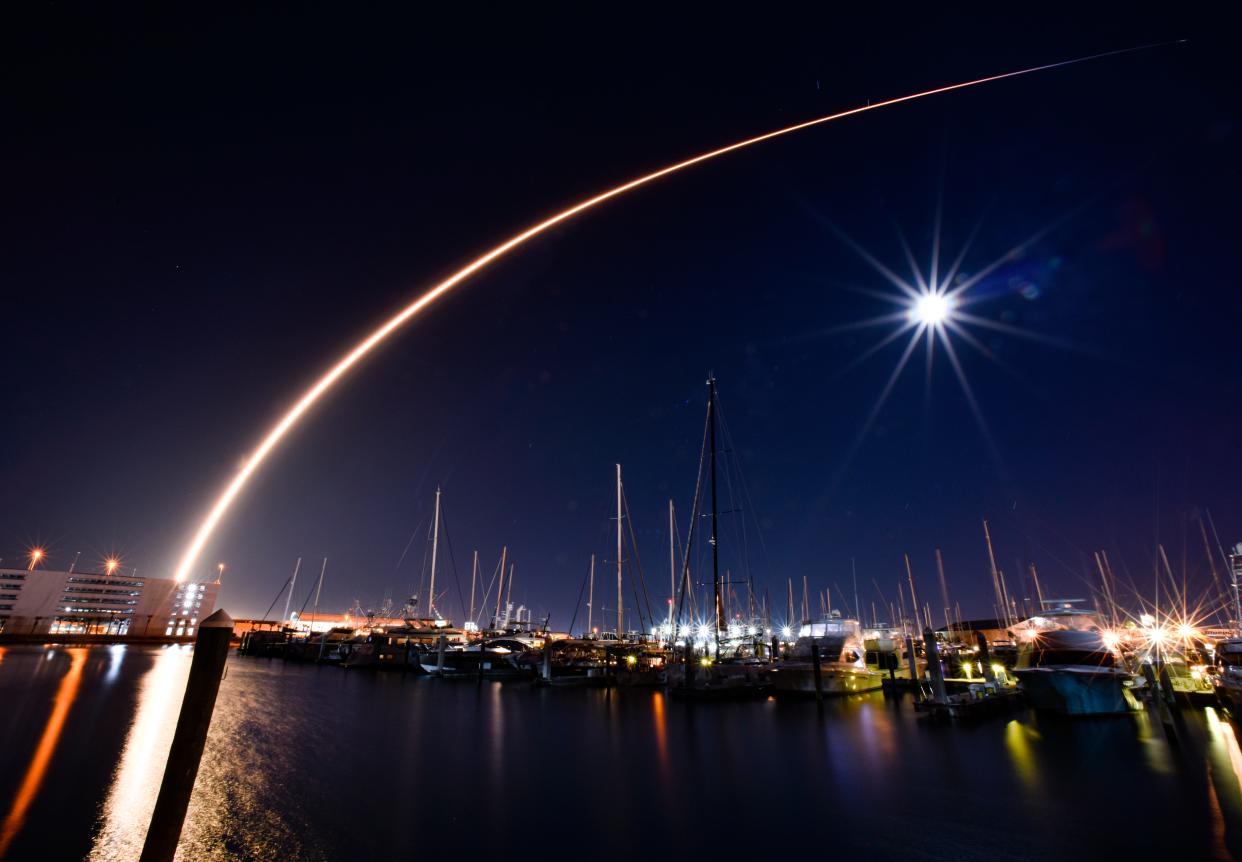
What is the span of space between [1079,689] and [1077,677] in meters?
0.75

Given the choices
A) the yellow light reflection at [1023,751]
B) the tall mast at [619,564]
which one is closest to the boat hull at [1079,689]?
the yellow light reflection at [1023,751]

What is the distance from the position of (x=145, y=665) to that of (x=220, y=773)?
46937 mm

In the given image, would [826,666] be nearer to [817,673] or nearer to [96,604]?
[817,673]

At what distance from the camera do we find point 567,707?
31.5 meters

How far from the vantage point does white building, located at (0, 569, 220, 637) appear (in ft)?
361

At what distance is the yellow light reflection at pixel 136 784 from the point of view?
1045 centimetres

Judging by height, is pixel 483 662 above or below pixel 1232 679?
below

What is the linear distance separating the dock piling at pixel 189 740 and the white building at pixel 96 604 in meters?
120

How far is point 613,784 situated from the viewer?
1577cm

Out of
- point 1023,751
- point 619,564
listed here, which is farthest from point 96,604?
point 1023,751

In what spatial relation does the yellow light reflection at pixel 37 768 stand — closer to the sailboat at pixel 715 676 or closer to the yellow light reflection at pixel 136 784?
the yellow light reflection at pixel 136 784

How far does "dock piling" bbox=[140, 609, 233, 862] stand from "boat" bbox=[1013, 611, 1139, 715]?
33.5 meters

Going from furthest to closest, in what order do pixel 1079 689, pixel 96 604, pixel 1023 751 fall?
pixel 96 604, pixel 1079 689, pixel 1023 751

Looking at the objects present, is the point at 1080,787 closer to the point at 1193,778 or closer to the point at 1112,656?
the point at 1193,778
